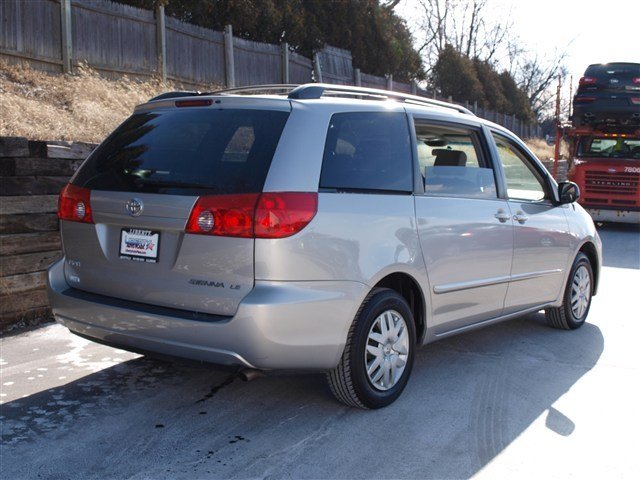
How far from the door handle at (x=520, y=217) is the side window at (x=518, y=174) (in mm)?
129

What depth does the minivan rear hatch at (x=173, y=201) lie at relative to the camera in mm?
3895

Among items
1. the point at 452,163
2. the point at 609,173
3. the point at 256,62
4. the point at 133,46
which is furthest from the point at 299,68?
the point at 452,163

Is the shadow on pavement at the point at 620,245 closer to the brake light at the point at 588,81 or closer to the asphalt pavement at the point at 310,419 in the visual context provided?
the brake light at the point at 588,81

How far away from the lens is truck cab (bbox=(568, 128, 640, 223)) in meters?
15.5

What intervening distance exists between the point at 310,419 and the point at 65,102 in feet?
31.8

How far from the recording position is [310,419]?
14.4 ft

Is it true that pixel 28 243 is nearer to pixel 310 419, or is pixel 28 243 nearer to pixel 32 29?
pixel 310 419

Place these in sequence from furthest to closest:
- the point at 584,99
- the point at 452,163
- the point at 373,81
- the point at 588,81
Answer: the point at 373,81 → the point at 588,81 → the point at 584,99 → the point at 452,163

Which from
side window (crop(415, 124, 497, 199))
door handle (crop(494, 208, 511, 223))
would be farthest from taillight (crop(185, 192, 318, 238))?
door handle (crop(494, 208, 511, 223))

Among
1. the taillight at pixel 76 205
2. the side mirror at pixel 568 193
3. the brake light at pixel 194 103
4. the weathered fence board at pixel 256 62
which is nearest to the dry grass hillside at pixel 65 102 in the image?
the weathered fence board at pixel 256 62

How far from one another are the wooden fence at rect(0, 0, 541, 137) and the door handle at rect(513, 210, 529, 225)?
1015cm

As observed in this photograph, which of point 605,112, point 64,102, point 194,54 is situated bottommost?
point 64,102

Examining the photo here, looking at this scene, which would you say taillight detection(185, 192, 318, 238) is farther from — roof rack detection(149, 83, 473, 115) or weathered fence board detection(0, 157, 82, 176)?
weathered fence board detection(0, 157, 82, 176)

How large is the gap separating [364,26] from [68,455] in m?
22.5
